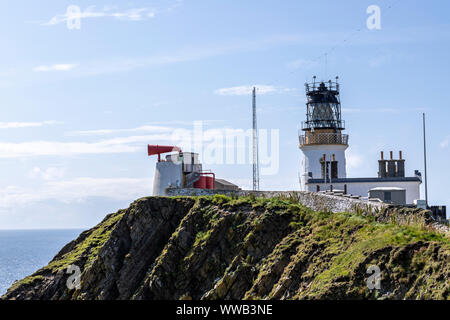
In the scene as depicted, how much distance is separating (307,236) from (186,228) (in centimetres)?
918

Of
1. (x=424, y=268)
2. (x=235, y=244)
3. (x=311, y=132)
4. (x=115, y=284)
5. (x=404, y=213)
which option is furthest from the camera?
(x=311, y=132)

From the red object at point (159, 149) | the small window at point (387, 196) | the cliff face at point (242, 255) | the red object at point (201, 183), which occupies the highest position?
the red object at point (159, 149)

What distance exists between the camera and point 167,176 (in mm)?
50812

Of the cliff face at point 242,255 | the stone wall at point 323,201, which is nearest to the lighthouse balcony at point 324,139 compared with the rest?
the stone wall at point 323,201

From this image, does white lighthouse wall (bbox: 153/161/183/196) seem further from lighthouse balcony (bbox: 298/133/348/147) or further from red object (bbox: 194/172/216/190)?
lighthouse balcony (bbox: 298/133/348/147)

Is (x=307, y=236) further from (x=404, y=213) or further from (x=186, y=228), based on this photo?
→ (x=186, y=228)

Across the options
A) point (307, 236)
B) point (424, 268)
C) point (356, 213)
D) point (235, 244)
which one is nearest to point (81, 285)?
point (235, 244)

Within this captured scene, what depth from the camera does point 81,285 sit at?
40.4m

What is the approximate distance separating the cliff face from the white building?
1206 centimetres

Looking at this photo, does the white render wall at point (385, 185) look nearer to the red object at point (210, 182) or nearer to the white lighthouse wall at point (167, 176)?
the red object at point (210, 182)

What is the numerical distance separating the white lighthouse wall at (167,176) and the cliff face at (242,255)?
3.94 m

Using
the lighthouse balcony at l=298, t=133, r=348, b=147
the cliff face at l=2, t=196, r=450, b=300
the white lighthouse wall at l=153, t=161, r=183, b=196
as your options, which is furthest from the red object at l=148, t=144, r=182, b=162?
the lighthouse balcony at l=298, t=133, r=348, b=147

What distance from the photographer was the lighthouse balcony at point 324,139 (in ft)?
188

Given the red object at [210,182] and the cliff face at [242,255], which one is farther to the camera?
the red object at [210,182]
